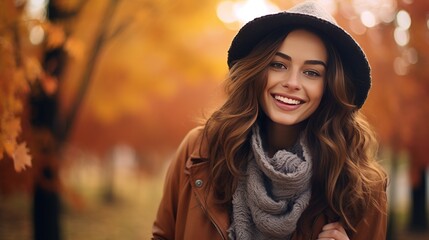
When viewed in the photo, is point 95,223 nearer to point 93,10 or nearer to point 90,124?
point 90,124

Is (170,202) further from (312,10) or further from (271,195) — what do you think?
(312,10)

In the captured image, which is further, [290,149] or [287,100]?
[290,149]

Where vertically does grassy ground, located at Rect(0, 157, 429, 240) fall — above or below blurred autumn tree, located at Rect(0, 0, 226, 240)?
below

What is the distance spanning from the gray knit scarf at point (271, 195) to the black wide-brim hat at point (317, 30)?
493 millimetres

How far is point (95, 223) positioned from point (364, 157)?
1090 cm

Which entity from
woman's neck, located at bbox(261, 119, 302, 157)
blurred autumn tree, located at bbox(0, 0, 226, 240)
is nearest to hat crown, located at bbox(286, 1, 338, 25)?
woman's neck, located at bbox(261, 119, 302, 157)

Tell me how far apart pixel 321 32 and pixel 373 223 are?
1083 millimetres

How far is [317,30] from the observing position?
270 cm

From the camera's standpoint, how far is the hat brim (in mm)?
2635

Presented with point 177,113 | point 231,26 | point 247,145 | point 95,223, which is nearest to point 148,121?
point 177,113

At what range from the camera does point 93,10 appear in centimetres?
803

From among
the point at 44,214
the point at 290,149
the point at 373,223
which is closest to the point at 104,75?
the point at 44,214

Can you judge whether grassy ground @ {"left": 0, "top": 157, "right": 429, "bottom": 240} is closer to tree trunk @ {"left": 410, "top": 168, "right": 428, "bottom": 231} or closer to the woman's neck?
tree trunk @ {"left": 410, "top": 168, "right": 428, "bottom": 231}

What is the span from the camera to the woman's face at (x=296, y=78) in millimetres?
2660
